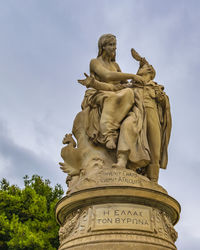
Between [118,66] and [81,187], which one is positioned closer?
[81,187]

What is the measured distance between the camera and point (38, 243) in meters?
16.0

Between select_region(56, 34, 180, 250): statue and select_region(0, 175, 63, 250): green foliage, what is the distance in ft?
31.2

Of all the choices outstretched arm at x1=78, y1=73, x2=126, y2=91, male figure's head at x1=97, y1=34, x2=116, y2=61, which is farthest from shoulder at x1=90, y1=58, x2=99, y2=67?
outstretched arm at x1=78, y1=73, x2=126, y2=91

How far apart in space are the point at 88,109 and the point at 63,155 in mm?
1089

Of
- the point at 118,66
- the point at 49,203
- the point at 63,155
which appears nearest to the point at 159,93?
the point at 118,66

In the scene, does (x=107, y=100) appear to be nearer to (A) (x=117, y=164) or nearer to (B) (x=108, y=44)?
(A) (x=117, y=164)

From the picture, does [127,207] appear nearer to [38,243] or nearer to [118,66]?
[118,66]

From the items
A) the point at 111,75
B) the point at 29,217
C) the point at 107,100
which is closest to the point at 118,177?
the point at 107,100

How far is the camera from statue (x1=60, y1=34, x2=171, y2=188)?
7.11m

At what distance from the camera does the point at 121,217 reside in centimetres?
583

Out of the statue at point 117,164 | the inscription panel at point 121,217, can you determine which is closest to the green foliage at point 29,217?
the statue at point 117,164

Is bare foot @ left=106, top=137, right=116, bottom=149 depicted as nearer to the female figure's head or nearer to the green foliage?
the female figure's head

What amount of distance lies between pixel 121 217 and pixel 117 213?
96mm

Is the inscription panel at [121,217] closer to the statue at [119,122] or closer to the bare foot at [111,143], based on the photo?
the statue at [119,122]
